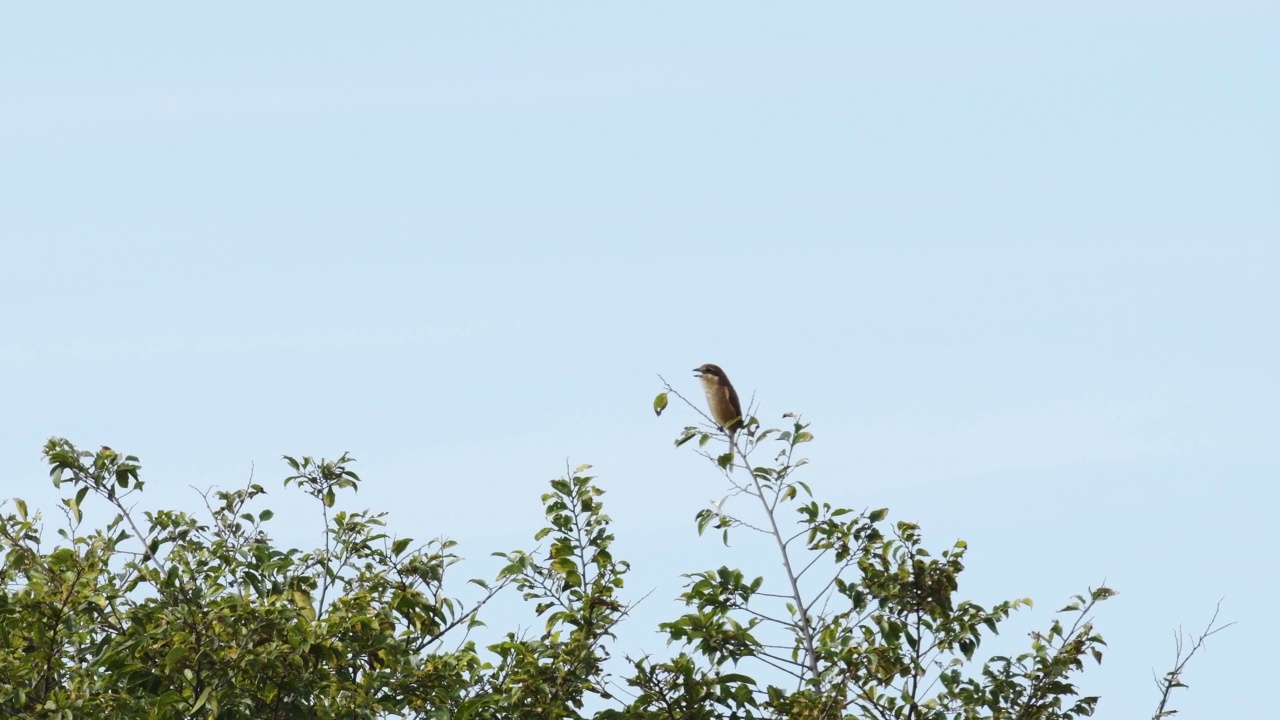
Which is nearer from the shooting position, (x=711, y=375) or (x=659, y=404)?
(x=659, y=404)

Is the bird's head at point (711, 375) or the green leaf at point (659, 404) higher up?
the bird's head at point (711, 375)

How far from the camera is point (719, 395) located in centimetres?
1070

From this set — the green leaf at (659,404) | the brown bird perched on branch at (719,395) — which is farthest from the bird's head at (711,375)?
the green leaf at (659,404)

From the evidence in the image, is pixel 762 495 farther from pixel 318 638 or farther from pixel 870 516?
pixel 318 638

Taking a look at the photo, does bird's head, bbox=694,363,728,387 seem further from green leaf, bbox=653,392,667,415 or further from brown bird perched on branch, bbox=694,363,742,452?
green leaf, bbox=653,392,667,415

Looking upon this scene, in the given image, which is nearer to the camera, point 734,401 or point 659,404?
point 659,404

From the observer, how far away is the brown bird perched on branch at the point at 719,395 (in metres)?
10.6

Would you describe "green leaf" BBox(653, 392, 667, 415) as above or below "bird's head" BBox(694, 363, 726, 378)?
below

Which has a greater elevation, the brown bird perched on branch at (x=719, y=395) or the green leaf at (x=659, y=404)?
the brown bird perched on branch at (x=719, y=395)

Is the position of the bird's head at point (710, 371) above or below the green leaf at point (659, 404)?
above

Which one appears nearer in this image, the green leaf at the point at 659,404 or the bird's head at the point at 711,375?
the green leaf at the point at 659,404

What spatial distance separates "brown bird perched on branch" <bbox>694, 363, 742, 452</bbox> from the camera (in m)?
10.6

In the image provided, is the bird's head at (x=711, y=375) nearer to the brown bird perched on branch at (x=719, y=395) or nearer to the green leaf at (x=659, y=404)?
the brown bird perched on branch at (x=719, y=395)

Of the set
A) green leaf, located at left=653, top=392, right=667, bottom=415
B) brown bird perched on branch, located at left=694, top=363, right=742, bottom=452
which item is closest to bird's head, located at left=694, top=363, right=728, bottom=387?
brown bird perched on branch, located at left=694, top=363, right=742, bottom=452
